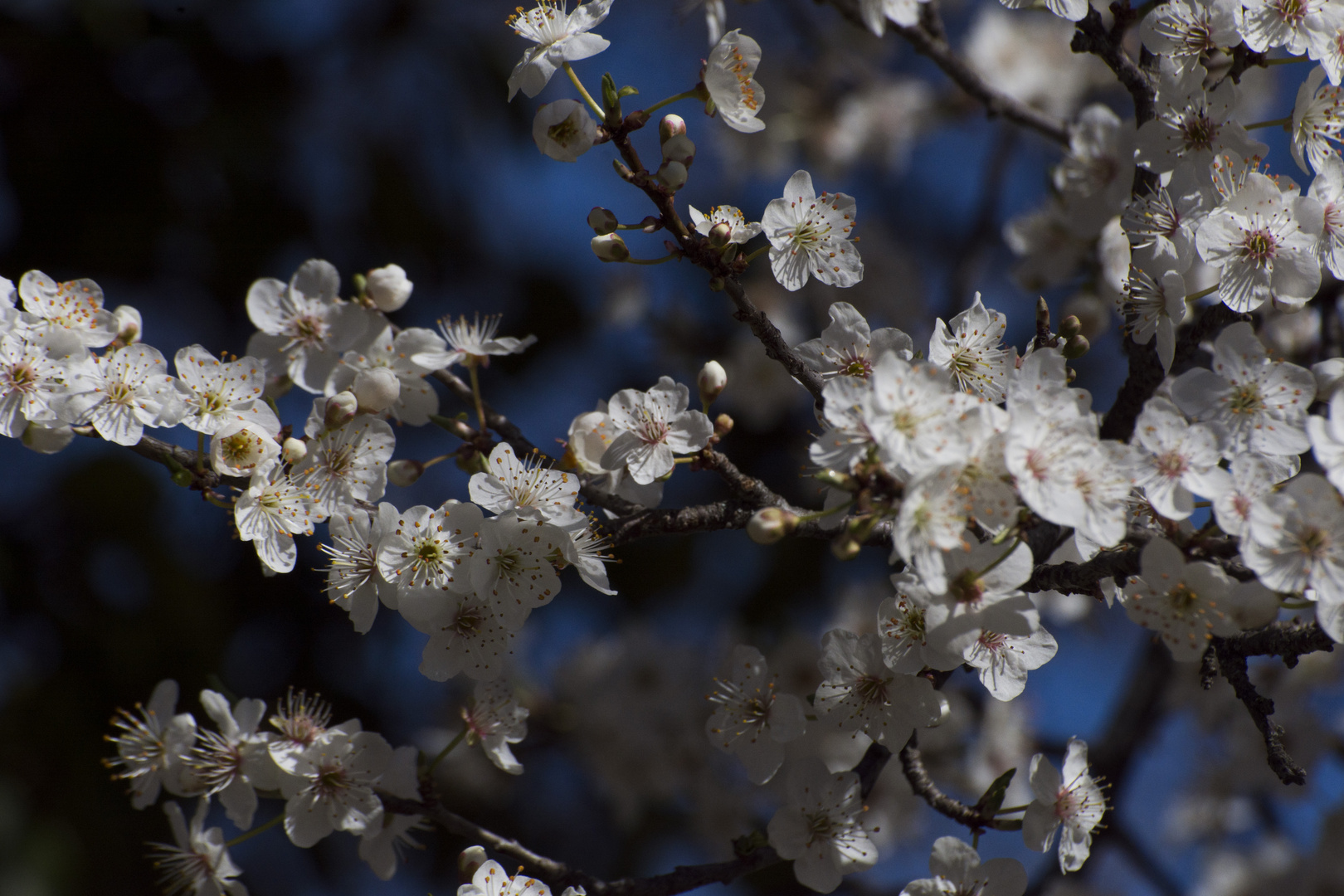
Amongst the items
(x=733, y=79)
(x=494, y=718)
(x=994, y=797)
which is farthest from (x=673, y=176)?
(x=994, y=797)

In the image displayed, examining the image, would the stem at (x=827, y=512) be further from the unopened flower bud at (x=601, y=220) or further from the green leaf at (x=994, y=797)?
the green leaf at (x=994, y=797)

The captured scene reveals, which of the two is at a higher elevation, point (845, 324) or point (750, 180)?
point (845, 324)

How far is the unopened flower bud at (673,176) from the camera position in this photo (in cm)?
142

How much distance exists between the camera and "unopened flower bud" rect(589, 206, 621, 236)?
4.84ft

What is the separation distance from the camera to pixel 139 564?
3396 millimetres

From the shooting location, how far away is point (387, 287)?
5.83 ft

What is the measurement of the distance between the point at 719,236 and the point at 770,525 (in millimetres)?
448

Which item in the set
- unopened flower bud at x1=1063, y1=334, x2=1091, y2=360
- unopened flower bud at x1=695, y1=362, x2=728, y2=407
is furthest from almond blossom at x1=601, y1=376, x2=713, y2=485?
unopened flower bud at x1=1063, y1=334, x2=1091, y2=360

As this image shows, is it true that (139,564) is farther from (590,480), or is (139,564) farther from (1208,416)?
(1208,416)

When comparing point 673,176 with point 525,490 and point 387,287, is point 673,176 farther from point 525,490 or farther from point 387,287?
point 387,287

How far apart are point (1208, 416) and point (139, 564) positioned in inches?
136

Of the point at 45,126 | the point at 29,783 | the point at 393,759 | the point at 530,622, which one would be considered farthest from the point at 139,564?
the point at 393,759

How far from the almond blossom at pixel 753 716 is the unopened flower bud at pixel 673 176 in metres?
0.89

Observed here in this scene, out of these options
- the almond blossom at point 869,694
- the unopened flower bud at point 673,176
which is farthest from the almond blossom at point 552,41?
the almond blossom at point 869,694
